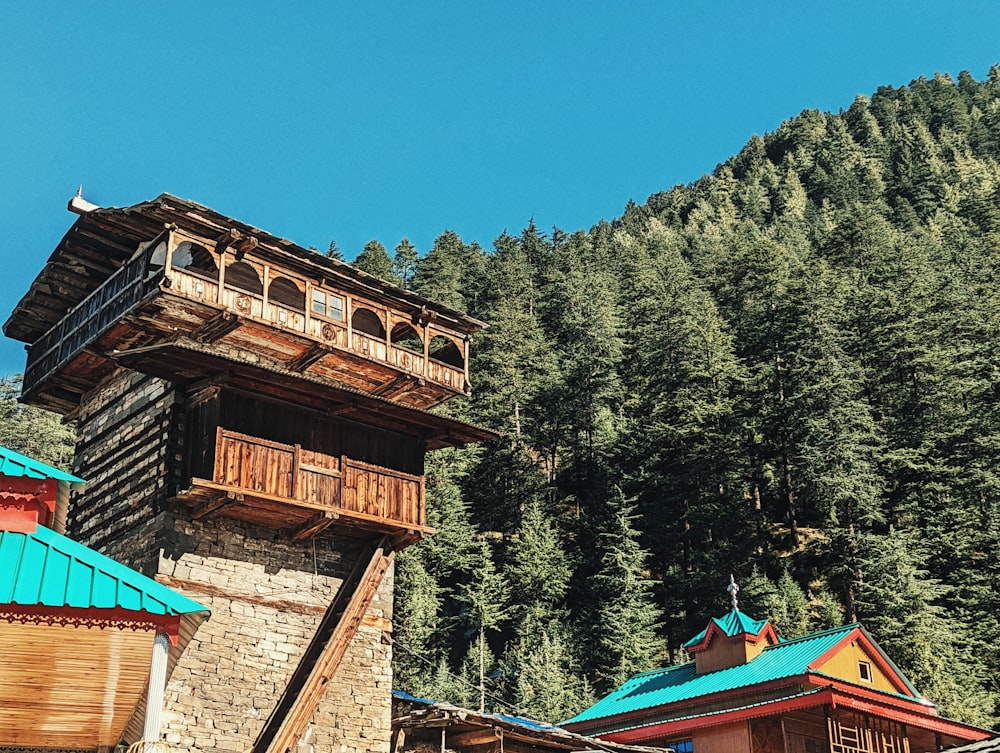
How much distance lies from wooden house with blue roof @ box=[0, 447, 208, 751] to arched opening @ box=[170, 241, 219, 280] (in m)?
10.4

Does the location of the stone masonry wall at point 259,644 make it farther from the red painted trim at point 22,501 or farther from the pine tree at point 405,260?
the pine tree at point 405,260

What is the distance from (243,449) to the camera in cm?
2038

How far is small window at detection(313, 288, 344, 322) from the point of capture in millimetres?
24109

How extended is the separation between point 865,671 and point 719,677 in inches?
156

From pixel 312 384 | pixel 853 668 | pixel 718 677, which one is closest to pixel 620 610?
pixel 718 677

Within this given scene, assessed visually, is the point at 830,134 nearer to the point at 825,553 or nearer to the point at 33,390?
the point at 825,553

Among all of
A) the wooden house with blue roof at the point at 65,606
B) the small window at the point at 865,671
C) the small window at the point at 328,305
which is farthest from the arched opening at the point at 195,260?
the small window at the point at 865,671

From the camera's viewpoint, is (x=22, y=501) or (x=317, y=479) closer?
(x=22, y=501)

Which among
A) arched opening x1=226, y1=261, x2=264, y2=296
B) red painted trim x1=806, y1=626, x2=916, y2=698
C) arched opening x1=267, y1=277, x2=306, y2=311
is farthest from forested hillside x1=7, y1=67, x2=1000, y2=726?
arched opening x1=226, y1=261, x2=264, y2=296

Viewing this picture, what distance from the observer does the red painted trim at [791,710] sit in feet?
80.9

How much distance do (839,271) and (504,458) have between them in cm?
2556

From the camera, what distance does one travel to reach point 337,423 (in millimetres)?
22375

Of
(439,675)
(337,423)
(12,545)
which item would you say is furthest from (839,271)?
(12,545)

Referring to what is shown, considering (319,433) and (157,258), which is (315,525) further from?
(157,258)
